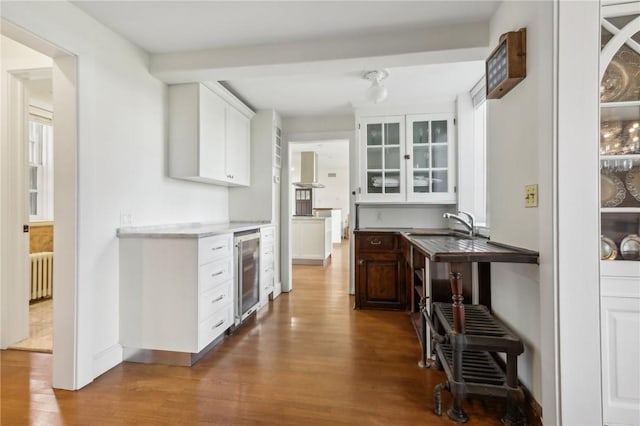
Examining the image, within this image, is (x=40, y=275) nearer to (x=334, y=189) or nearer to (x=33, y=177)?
(x=33, y=177)

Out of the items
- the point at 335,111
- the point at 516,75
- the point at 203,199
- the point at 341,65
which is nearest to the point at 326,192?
the point at 335,111

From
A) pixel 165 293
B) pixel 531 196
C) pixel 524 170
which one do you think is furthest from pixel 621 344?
pixel 165 293

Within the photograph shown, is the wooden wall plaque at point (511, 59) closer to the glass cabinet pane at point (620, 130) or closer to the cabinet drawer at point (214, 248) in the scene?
the glass cabinet pane at point (620, 130)

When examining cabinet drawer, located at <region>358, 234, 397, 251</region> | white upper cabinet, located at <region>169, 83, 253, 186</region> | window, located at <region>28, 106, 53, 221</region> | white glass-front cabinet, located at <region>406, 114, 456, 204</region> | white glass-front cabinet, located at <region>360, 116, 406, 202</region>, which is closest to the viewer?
white upper cabinet, located at <region>169, 83, 253, 186</region>

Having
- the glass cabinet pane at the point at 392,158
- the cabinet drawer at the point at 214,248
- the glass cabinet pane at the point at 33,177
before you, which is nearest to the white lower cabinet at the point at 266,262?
the cabinet drawer at the point at 214,248

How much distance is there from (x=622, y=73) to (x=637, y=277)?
1.01 metres

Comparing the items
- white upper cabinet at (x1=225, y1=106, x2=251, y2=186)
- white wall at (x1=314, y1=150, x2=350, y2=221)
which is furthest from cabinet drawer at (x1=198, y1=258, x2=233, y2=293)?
white wall at (x1=314, y1=150, x2=350, y2=221)

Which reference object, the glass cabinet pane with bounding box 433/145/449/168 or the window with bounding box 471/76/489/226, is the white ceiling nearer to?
the window with bounding box 471/76/489/226

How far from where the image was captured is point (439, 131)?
12.0 feet

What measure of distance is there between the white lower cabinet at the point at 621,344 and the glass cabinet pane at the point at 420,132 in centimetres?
250

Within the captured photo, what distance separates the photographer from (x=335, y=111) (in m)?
4.06

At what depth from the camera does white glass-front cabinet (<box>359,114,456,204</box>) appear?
3.63 metres

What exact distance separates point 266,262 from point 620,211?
3002 mm

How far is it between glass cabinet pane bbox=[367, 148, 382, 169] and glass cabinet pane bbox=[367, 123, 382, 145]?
9 centimetres
